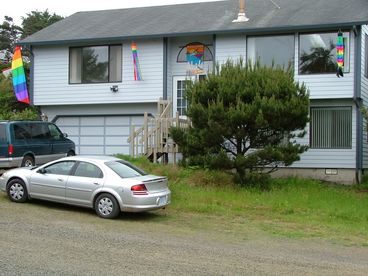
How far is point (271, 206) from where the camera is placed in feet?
47.0

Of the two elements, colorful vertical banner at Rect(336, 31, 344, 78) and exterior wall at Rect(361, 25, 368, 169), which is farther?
exterior wall at Rect(361, 25, 368, 169)

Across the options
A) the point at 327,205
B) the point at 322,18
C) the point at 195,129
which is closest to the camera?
the point at 327,205

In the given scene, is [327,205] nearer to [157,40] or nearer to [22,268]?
[22,268]

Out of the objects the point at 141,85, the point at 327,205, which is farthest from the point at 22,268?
the point at 141,85

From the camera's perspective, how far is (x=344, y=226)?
12359 mm

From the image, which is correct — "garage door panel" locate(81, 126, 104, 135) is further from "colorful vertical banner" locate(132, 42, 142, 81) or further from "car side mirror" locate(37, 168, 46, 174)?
"car side mirror" locate(37, 168, 46, 174)

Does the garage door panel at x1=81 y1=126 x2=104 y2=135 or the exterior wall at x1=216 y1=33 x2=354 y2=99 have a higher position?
the exterior wall at x1=216 y1=33 x2=354 y2=99

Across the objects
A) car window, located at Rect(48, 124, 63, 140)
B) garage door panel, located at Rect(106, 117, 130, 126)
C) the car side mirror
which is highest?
garage door panel, located at Rect(106, 117, 130, 126)

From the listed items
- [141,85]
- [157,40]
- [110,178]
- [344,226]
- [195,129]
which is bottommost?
[344,226]

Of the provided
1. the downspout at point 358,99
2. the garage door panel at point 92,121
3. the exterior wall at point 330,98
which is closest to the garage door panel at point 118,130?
the garage door panel at point 92,121

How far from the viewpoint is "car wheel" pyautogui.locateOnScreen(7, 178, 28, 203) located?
13.0m

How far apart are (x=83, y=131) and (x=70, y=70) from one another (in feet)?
9.10

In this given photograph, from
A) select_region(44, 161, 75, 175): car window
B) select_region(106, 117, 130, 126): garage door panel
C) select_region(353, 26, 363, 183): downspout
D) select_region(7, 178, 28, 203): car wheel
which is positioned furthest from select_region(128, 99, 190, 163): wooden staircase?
select_region(7, 178, 28, 203): car wheel

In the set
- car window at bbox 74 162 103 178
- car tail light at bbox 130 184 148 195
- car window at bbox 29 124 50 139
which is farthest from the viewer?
car window at bbox 29 124 50 139
